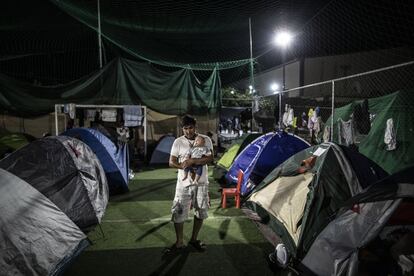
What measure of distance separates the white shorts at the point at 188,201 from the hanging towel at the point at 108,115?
7.18 metres

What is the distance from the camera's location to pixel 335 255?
117 inches

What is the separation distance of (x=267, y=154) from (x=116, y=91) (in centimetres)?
611

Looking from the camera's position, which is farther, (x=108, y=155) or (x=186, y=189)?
(x=108, y=155)

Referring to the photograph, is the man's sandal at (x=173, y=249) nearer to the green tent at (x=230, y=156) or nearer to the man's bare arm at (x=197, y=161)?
the man's bare arm at (x=197, y=161)

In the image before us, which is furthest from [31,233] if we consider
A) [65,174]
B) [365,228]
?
[365,228]

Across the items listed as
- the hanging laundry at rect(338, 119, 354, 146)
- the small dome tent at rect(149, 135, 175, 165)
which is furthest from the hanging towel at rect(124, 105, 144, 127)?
the hanging laundry at rect(338, 119, 354, 146)

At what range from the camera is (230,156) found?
8.19 meters

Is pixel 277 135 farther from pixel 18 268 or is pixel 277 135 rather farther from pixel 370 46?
pixel 370 46

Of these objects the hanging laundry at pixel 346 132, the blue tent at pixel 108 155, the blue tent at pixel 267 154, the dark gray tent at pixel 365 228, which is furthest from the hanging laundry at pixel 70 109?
the dark gray tent at pixel 365 228

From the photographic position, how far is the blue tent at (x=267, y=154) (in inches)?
247

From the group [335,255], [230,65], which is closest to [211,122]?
[230,65]

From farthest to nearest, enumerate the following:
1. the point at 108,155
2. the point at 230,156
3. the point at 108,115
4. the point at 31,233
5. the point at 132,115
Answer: the point at 132,115 → the point at 108,115 → the point at 230,156 → the point at 108,155 → the point at 31,233

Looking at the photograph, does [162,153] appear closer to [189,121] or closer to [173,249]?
[173,249]

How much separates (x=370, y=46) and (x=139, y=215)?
1271 centimetres
